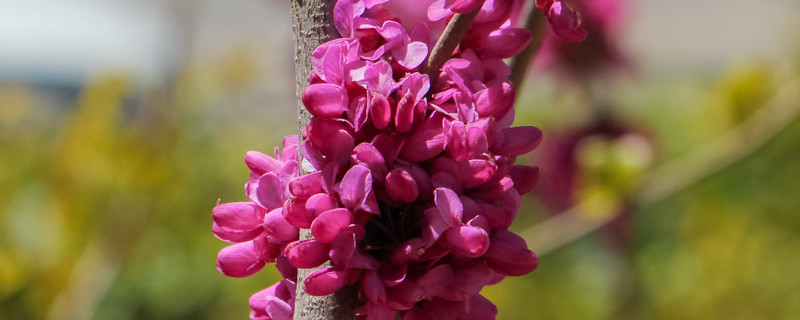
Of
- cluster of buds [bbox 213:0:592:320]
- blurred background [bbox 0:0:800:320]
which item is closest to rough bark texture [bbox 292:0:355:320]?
cluster of buds [bbox 213:0:592:320]

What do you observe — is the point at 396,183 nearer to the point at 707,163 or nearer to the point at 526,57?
the point at 526,57

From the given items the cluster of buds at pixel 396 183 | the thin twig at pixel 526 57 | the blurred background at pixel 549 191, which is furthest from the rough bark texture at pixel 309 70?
the blurred background at pixel 549 191

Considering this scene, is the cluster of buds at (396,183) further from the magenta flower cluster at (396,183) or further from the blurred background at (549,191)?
the blurred background at (549,191)

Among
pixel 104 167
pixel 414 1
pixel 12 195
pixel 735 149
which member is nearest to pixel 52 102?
pixel 12 195

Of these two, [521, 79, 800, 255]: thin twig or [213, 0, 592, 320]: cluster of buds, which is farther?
[521, 79, 800, 255]: thin twig

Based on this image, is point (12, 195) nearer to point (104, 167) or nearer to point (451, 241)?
point (104, 167)

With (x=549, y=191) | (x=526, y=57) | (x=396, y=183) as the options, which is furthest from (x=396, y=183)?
(x=549, y=191)

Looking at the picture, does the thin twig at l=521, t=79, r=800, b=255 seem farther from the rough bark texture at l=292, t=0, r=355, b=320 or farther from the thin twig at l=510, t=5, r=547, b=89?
the rough bark texture at l=292, t=0, r=355, b=320
